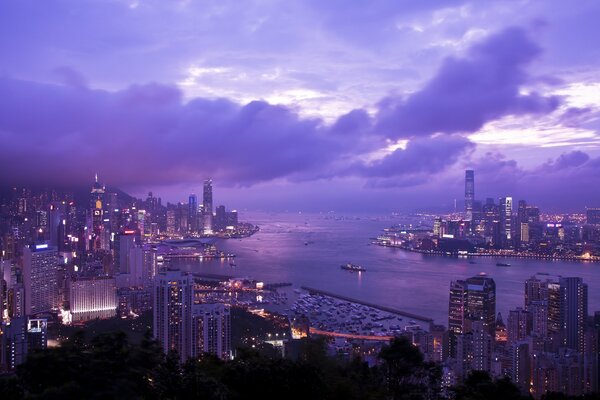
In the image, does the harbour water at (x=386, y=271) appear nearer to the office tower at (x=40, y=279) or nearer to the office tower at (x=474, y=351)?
the office tower at (x=474, y=351)

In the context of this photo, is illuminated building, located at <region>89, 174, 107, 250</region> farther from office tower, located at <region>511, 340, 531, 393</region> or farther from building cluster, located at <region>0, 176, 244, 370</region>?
office tower, located at <region>511, 340, 531, 393</region>

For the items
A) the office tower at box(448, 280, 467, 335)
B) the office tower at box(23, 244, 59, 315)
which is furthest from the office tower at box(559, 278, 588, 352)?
the office tower at box(23, 244, 59, 315)

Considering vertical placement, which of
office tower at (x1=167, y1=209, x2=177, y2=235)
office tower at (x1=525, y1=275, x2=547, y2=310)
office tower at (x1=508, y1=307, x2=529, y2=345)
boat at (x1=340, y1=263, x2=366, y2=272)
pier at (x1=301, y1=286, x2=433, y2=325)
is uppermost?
office tower at (x1=167, y1=209, x2=177, y2=235)

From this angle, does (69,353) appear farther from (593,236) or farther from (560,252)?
(593,236)

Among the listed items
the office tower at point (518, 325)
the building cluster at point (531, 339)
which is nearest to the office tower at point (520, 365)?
the building cluster at point (531, 339)

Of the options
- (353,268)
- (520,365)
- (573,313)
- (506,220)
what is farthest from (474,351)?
(506,220)

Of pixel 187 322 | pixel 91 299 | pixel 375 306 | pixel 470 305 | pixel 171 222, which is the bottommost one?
pixel 375 306

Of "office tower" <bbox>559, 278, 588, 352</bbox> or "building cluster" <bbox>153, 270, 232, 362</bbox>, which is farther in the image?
"office tower" <bbox>559, 278, 588, 352</bbox>

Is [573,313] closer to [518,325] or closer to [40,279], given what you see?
[518,325]
